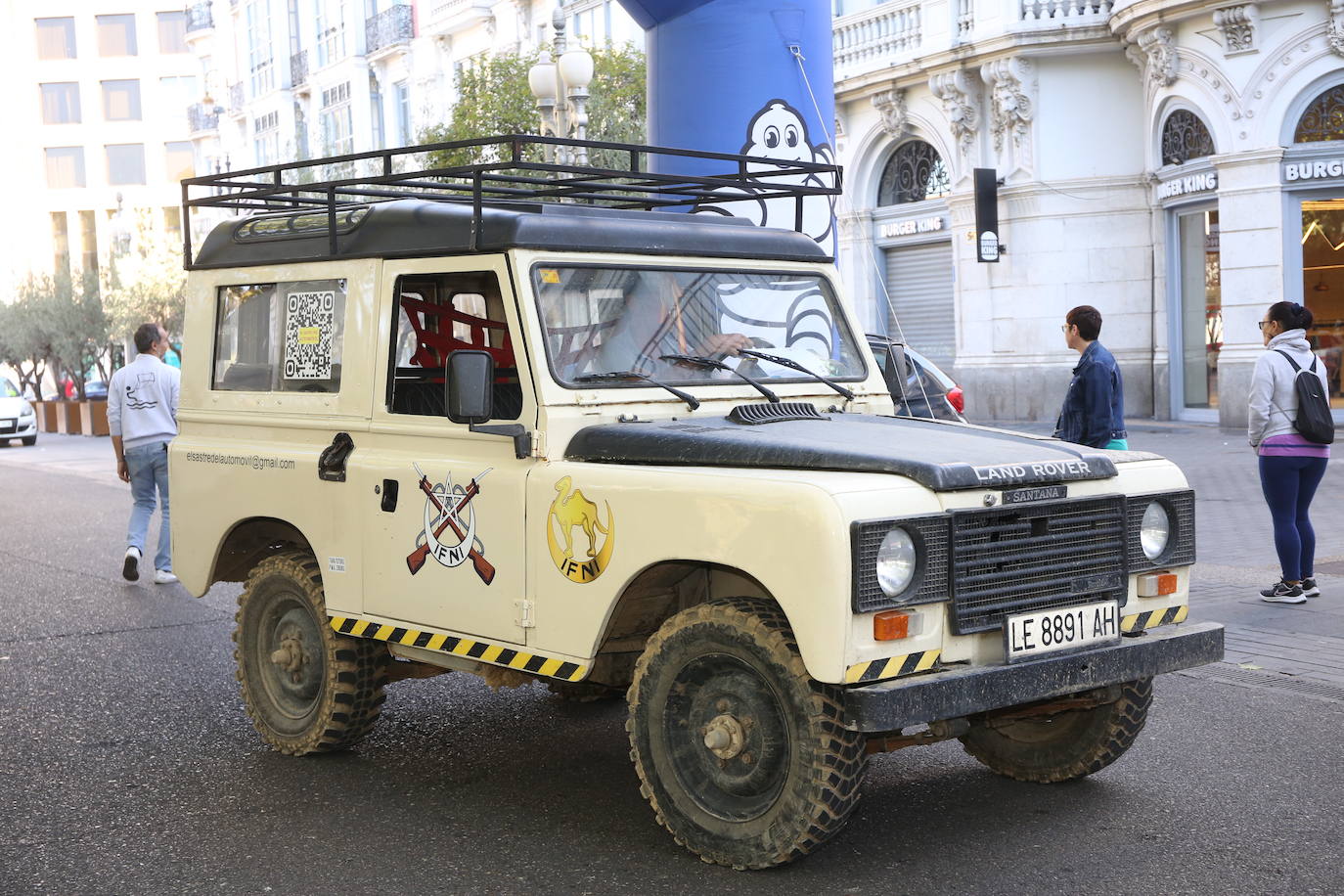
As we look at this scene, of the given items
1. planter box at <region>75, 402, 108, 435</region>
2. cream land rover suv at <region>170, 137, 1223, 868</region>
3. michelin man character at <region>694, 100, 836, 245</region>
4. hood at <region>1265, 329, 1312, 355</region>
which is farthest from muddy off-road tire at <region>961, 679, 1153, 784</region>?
planter box at <region>75, 402, 108, 435</region>

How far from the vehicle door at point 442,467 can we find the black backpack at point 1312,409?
5.34 meters

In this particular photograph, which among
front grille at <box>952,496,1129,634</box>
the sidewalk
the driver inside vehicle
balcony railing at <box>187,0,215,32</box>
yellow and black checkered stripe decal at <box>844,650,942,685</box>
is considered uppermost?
balcony railing at <box>187,0,215,32</box>

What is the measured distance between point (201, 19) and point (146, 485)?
55861 millimetres

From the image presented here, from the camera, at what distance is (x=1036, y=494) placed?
473 cm

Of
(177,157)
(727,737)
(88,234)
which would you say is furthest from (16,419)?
(88,234)

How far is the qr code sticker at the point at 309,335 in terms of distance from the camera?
6.19 metres

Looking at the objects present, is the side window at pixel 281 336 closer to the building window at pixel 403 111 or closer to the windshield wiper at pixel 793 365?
the windshield wiper at pixel 793 365

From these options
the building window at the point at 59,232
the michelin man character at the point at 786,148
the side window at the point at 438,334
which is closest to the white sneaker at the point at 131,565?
the michelin man character at the point at 786,148

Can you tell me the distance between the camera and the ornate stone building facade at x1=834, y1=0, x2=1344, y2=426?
21.2m

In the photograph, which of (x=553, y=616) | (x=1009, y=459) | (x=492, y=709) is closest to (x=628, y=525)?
(x=553, y=616)

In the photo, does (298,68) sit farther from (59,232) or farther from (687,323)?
(687,323)

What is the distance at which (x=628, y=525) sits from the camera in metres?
4.88

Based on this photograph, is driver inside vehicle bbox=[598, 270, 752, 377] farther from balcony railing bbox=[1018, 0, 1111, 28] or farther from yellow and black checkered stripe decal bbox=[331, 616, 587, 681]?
balcony railing bbox=[1018, 0, 1111, 28]

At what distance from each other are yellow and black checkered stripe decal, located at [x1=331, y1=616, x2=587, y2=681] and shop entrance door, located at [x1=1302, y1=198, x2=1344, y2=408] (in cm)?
1844
